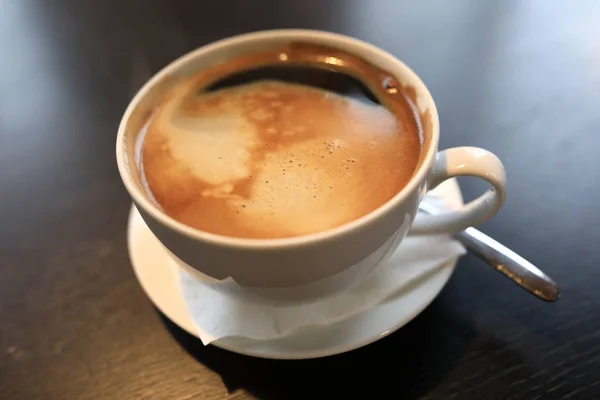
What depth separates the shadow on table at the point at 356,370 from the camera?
0.63 metres

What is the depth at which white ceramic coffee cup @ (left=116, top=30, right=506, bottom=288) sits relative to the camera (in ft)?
1.72

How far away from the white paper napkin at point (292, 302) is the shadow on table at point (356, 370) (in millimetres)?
46

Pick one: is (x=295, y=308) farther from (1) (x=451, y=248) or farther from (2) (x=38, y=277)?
(2) (x=38, y=277)

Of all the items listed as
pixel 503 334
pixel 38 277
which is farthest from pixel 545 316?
pixel 38 277

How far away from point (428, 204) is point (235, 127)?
0.92 feet

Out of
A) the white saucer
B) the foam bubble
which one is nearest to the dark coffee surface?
the foam bubble

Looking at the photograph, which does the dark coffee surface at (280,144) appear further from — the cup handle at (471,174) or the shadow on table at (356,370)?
the shadow on table at (356,370)

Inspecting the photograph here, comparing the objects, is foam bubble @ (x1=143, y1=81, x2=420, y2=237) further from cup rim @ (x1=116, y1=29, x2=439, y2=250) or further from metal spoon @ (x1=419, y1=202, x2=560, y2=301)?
metal spoon @ (x1=419, y1=202, x2=560, y2=301)

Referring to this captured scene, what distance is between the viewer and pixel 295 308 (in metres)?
0.66

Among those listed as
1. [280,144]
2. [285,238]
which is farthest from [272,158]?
[285,238]

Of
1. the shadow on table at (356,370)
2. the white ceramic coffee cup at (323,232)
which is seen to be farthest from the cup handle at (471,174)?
the shadow on table at (356,370)

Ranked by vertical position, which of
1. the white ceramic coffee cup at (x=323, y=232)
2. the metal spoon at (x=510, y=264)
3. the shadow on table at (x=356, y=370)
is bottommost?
the shadow on table at (x=356, y=370)

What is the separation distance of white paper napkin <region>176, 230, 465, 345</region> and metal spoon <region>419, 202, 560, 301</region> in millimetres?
27

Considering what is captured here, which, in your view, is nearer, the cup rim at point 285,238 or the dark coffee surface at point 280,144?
the cup rim at point 285,238
